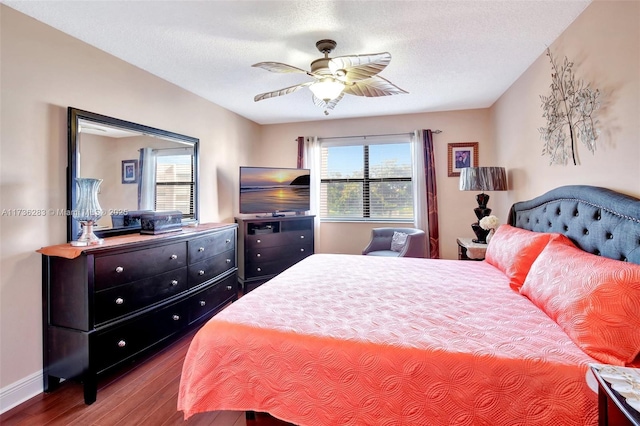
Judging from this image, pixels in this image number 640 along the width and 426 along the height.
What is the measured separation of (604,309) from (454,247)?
3.20 m

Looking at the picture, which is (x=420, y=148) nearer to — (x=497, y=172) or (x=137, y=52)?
(x=497, y=172)

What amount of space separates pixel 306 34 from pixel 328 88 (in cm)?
42

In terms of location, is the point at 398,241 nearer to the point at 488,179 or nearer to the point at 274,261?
the point at 488,179

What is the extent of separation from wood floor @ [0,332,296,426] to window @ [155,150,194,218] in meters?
1.52

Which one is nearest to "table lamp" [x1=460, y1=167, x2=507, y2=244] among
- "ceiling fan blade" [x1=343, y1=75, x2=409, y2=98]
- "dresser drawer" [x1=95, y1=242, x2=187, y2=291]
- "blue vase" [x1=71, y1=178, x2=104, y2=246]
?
"ceiling fan blade" [x1=343, y1=75, x2=409, y2=98]

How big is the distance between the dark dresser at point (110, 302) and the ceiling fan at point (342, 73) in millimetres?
1609

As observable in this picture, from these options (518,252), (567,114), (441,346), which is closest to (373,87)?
(567,114)

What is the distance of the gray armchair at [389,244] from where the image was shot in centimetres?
377

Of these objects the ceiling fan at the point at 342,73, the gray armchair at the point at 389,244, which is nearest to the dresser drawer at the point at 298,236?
the gray armchair at the point at 389,244

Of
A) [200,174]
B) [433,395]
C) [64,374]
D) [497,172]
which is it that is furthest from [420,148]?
[64,374]

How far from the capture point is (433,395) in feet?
3.84

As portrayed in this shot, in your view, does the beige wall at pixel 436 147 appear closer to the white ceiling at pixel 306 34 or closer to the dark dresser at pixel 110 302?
the white ceiling at pixel 306 34

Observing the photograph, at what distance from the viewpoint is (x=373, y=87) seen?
2.42 m

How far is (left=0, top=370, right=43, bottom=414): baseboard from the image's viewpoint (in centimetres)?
189
